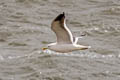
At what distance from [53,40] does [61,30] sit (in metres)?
6.82

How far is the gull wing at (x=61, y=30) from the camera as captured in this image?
1312 cm

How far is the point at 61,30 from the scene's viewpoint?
534 inches

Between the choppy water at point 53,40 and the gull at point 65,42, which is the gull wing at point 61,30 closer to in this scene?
the gull at point 65,42

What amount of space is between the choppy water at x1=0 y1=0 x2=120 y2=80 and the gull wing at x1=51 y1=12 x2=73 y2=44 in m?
3.34

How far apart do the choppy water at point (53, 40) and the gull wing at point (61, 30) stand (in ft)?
11.0

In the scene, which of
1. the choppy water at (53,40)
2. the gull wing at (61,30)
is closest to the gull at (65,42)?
the gull wing at (61,30)

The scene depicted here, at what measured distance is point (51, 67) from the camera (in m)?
18.2

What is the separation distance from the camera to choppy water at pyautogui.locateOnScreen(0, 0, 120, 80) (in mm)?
17766

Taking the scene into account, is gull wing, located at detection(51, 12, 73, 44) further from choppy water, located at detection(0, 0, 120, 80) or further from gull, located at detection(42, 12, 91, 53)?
choppy water, located at detection(0, 0, 120, 80)

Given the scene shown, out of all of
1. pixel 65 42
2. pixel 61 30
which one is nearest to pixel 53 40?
pixel 65 42

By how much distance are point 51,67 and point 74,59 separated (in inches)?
42.8

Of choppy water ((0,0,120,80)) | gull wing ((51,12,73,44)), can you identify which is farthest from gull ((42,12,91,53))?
choppy water ((0,0,120,80))

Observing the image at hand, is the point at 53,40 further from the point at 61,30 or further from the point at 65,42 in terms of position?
the point at 61,30

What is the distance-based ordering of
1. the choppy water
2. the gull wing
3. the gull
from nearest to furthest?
1. the gull wing
2. the gull
3. the choppy water
